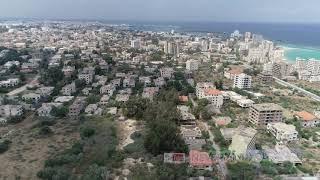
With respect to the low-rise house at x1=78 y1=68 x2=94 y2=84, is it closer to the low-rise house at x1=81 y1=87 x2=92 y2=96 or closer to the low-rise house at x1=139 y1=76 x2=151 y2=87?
the low-rise house at x1=81 y1=87 x2=92 y2=96

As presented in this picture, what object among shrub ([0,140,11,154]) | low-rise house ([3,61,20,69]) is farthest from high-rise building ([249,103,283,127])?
low-rise house ([3,61,20,69])

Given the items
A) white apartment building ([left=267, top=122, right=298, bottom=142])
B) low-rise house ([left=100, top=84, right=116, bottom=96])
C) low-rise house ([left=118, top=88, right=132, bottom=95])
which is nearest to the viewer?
white apartment building ([left=267, top=122, right=298, bottom=142])

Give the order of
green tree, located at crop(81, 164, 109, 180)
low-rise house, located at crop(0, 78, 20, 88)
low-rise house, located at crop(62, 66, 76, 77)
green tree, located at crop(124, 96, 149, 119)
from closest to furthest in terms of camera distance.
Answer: green tree, located at crop(81, 164, 109, 180), green tree, located at crop(124, 96, 149, 119), low-rise house, located at crop(0, 78, 20, 88), low-rise house, located at crop(62, 66, 76, 77)

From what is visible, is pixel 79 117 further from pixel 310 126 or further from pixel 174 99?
pixel 310 126

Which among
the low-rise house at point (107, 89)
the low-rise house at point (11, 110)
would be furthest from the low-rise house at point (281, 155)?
the low-rise house at point (11, 110)

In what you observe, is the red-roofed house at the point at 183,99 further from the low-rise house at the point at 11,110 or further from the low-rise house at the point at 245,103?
the low-rise house at the point at 11,110

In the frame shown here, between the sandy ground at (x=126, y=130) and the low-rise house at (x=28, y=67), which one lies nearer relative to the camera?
the sandy ground at (x=126, y=130)

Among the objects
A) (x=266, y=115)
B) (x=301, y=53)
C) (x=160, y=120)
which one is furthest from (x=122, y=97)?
(x=301, y=53)
